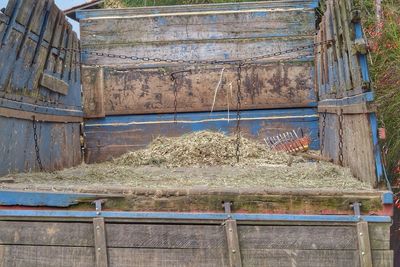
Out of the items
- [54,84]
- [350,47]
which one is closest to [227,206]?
[350,47]

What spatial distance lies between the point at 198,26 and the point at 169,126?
1374 mm

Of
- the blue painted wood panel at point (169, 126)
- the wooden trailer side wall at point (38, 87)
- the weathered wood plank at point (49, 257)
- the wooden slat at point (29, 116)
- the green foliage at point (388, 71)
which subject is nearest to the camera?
the weathered wood plank at point (49, 257)

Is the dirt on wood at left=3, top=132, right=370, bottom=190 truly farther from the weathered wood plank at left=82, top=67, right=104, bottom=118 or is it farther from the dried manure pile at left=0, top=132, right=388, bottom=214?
the weathered wood plank at left=82, top=67, right=104, bottom=118

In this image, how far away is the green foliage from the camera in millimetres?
5995

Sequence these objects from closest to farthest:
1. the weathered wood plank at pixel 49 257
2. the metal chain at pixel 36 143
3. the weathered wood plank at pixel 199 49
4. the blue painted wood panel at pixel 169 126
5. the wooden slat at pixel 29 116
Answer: the weathered wood plank at pixel 49 257, the wooden slat at pixel 29 116, the metal chain at pixel 36 143, the blue painted wood panel at pixel 169 126, the weathered wood plank at pixel 199 49

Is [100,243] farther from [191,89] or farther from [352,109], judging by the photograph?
[191,89]

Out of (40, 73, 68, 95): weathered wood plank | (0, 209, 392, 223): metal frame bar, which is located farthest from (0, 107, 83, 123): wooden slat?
(0, 209, 392, 223): metal frame bar

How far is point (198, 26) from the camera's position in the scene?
726 centimetres

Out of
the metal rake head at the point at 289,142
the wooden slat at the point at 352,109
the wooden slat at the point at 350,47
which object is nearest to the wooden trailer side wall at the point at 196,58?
the metal rake head at the point at 289,142

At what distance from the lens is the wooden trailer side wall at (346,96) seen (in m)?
3.58

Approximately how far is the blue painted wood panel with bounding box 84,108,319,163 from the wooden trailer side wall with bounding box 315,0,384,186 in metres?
0.48

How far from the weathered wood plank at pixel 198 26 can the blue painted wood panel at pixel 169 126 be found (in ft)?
3.36

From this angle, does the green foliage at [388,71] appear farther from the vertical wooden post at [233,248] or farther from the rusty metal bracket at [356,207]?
the vertical wooden post at [233,248]

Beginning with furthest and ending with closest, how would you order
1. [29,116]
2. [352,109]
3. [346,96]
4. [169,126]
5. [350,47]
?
[169,126]
[29,116]
[346,96]
[350,47]
[352,109]
